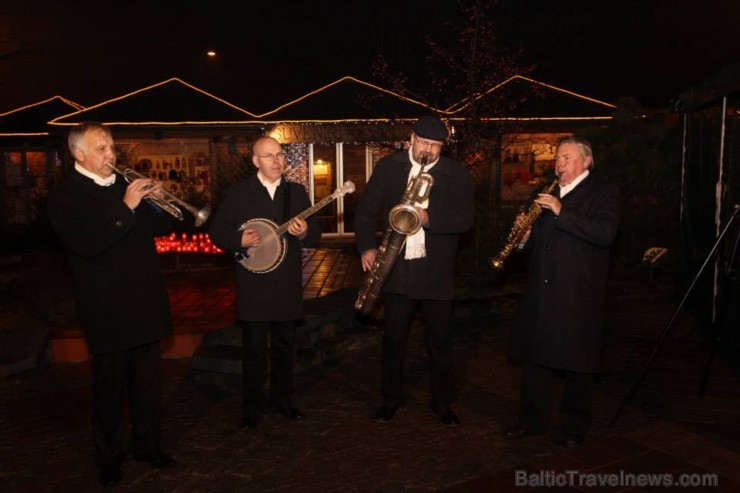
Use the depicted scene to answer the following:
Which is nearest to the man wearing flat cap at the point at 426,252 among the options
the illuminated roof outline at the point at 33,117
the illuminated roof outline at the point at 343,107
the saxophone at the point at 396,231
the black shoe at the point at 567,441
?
the saxophone at the point at 396,231

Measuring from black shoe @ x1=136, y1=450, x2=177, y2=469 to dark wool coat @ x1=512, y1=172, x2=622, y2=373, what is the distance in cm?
249

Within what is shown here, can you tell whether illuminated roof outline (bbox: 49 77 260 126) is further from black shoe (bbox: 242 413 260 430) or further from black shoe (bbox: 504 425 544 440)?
black shoe (bbox: 504 425 544 440)

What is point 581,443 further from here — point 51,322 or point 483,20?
point 483,20

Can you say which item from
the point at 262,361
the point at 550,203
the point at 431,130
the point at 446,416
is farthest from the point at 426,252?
the point at 262,361

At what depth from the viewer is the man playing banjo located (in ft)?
16.7

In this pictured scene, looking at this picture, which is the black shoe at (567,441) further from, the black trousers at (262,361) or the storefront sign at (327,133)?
the storefront sign at (327,133)

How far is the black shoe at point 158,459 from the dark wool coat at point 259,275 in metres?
1.07

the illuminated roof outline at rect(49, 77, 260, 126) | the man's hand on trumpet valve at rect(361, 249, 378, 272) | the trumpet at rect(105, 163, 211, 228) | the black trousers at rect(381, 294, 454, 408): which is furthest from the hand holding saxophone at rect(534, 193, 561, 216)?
Result: the illuminated roof outline at rect(49, 77, 260, 126)

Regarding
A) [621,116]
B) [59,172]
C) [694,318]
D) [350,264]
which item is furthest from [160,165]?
[694,318]

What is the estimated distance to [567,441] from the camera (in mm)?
4852

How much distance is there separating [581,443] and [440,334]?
1.20 meters

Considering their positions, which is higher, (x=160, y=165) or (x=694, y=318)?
(x=160, y=165)

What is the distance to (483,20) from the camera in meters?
11.8

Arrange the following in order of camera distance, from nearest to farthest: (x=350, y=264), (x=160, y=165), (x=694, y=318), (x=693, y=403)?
1. (x=693, y=403)
2. (x=694, y=318)
3. (x=350, y=264)
4. (x=160, y=165)
